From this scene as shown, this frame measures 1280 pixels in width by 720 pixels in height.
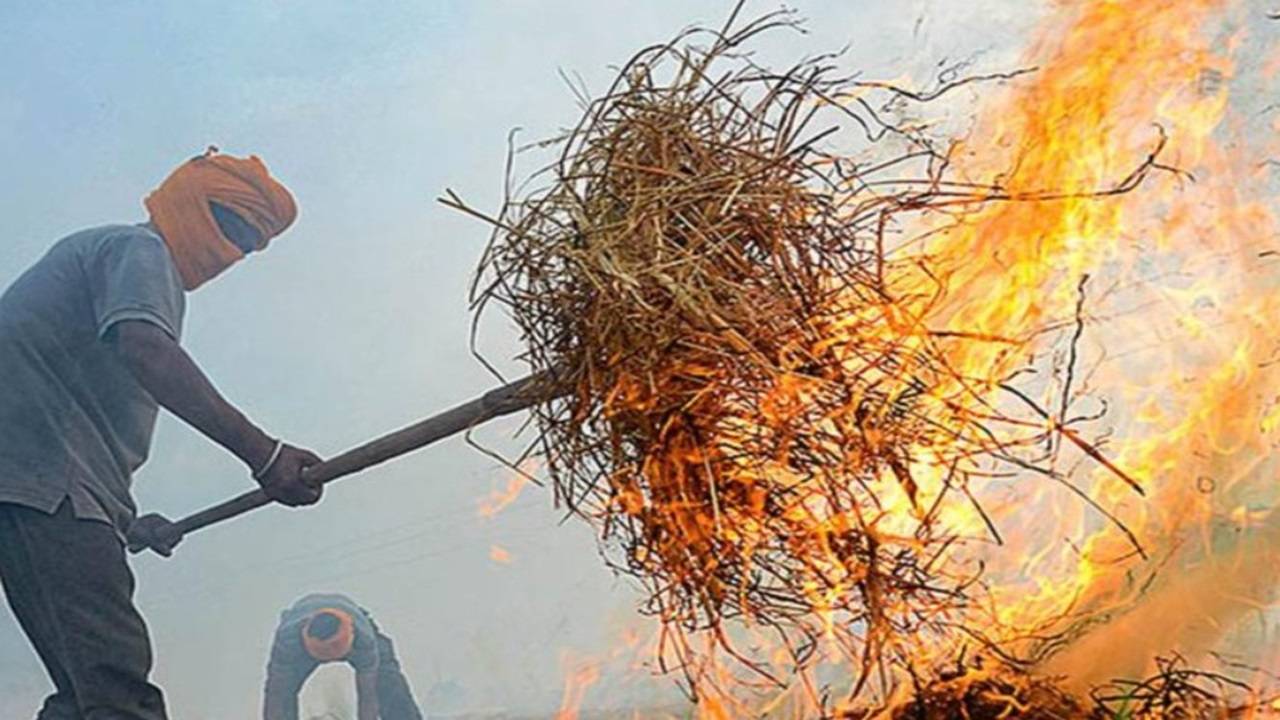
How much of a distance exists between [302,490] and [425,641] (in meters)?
1.34

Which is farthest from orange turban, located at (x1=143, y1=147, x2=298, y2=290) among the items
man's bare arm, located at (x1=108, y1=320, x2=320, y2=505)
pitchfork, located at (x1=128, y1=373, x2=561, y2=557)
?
pitchfork, located at (x1=128, y1=373, x2=561, y2=557)

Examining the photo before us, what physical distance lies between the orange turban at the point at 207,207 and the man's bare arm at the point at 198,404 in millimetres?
442

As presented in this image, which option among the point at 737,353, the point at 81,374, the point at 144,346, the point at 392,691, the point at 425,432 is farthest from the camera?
the point at 392,691

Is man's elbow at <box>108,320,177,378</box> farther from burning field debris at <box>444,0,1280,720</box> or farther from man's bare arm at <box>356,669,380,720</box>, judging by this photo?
man's bare arm at <box>356,669,380,720</box>

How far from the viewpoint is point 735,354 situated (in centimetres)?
133

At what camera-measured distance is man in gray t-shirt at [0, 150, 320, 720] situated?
2234 millimetres

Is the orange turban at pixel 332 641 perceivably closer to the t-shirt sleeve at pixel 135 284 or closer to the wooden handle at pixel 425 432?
the wooden handle at pixel 425 432

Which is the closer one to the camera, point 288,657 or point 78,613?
point 78,613

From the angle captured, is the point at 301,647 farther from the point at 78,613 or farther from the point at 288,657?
the point at 78,613

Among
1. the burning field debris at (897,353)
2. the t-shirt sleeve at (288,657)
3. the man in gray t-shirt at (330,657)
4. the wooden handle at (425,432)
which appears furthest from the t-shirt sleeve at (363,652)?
the burning field debris at (897,353)

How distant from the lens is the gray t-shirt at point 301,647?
11.2ft

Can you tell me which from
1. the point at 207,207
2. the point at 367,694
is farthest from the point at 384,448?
the point at 367,694

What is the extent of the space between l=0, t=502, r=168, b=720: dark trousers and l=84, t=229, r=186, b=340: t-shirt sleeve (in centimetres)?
38

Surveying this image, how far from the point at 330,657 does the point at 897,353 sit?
7.96 feet
